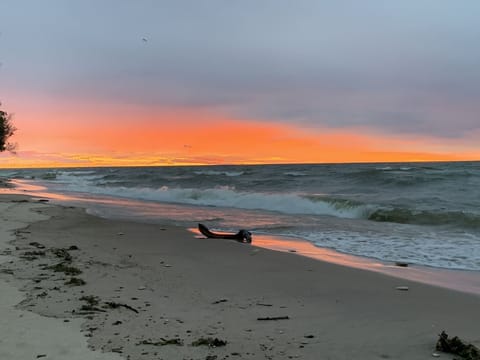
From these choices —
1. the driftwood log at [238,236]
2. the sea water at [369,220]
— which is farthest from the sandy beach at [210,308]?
the sea water at [369,220]

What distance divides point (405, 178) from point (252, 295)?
29.0m

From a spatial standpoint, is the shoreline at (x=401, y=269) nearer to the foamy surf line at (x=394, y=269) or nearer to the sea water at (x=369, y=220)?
the foamy surf line at (x=394, y=269)

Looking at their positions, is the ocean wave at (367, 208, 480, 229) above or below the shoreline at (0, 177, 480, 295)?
above

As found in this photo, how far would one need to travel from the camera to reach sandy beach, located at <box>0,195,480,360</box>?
371 cm

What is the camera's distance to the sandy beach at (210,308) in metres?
3.71

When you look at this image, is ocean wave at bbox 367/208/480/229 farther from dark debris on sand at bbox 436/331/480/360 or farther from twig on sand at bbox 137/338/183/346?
twig on sand at bbox 137/338/183/346

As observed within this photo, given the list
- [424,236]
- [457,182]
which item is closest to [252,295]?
[424,236]

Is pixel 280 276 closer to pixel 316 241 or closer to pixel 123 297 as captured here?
pixel 123 297

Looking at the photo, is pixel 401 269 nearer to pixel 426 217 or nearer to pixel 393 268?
pixel 393 268

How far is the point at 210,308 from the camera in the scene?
493 centimetres

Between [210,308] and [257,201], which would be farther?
[257,201]

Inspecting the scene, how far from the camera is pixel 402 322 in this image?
15.0 feet

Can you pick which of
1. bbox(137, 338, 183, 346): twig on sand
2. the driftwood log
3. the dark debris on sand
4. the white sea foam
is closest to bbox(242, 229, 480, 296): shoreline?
the driftwood log

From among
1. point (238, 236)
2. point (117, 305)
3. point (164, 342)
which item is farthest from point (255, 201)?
point (164, 342)
